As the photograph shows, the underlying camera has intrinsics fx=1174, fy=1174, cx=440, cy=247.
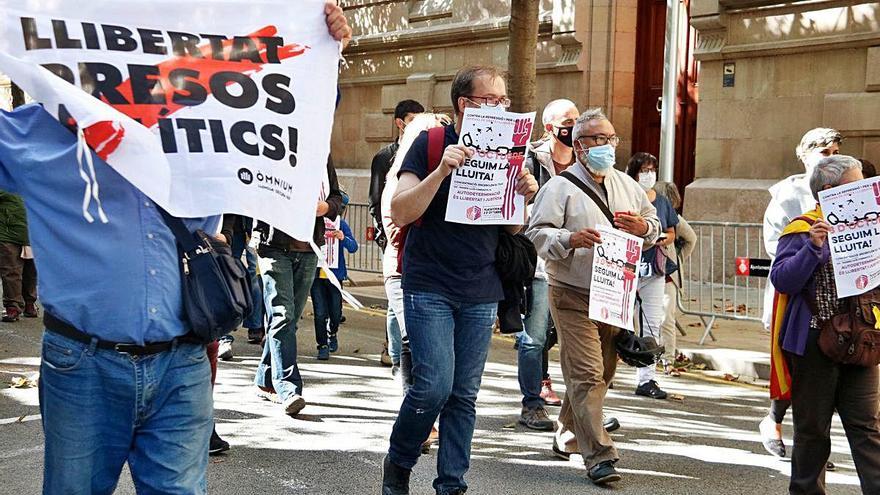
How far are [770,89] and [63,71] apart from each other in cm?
1277

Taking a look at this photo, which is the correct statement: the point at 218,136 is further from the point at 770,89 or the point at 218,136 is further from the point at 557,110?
the point at 770,89

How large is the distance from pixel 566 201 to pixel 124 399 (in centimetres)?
330

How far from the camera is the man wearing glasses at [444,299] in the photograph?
5.18 m

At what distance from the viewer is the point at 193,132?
3.51 metres

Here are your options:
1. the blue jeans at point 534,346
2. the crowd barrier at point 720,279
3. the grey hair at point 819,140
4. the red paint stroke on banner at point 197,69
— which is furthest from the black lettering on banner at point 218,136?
the crowd barrier at point 720,279

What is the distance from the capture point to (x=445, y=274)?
205 inches

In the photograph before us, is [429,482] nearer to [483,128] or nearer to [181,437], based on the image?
[483,128]

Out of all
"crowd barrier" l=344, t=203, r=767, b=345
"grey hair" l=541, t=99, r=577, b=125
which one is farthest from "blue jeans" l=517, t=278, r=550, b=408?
"crowd barrier" l=344, t=203, r=767, b=345

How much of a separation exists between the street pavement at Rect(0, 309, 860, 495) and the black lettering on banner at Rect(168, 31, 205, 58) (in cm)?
283

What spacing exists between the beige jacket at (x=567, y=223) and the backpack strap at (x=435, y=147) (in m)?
0.98

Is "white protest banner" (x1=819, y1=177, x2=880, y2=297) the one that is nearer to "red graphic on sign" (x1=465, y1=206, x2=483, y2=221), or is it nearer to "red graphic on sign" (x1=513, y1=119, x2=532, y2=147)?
"red graphic on sign" (x1=513, y1=119, x2=532, y2=147)

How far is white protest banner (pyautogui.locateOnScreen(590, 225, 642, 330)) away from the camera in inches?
238

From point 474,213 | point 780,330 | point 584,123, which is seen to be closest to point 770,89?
point 584,123

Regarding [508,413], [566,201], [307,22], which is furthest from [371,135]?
[307,22]
